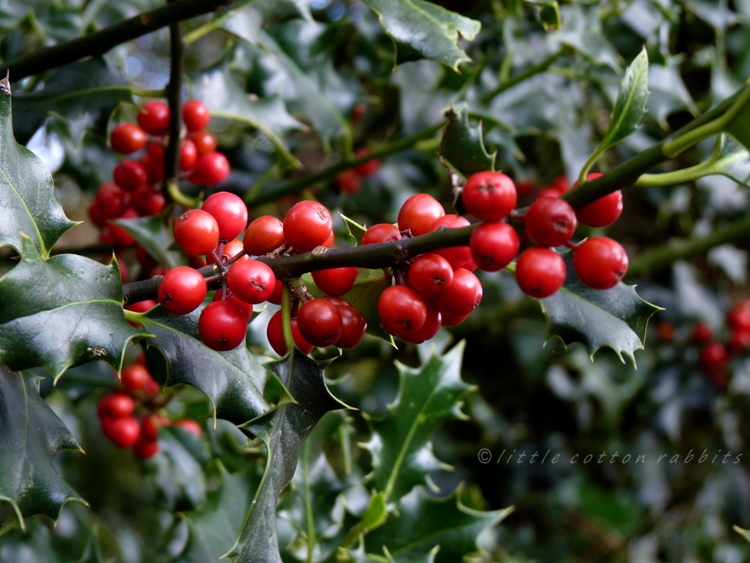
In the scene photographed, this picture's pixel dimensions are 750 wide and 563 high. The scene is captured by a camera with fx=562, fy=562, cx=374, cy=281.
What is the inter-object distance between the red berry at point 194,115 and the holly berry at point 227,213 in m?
0.49

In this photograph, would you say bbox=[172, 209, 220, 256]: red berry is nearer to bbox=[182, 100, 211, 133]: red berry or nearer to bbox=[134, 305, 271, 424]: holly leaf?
bbox=[134, 305, 271, 424]: holly leaf

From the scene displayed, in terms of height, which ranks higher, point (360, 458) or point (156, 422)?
point (156, 422)

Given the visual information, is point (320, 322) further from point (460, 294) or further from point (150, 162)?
point (150, 162)

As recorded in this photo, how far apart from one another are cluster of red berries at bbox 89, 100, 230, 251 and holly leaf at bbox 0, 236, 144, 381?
1.82 ft

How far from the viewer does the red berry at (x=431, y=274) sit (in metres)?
0.59

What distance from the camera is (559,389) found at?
2.36 meters

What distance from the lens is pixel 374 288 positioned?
28.9 inches

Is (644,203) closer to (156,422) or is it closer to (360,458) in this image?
(360,458)

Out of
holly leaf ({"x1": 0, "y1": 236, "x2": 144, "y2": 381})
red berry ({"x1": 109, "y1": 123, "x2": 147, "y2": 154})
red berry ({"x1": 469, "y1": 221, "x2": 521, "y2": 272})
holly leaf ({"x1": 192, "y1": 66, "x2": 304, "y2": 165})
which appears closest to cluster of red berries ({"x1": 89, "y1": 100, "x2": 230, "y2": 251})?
red berry ({"x1": 109, "y1": 123, "x2": 147, "y2": 154})

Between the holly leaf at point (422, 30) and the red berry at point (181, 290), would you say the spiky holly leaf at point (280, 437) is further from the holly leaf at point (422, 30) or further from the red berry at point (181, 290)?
the holly leaf at point (422, 30)

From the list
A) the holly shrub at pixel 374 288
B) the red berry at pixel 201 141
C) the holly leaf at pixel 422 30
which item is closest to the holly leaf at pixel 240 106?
the holly shrub at pixel 374 288

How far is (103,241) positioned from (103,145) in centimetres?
39

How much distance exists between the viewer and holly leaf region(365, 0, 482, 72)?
0.83 metres

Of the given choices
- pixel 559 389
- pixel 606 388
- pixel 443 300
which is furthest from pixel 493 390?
pixel 443 300
